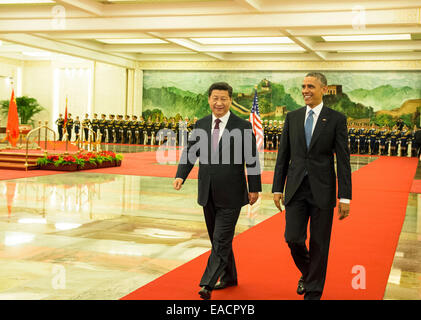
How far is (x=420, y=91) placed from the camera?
27.2 metres

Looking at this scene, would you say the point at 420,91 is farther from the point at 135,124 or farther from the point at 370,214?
the point at 370,214

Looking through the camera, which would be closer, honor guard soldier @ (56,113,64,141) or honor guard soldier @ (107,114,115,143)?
honor guard soldier @ (56,113,64,141)

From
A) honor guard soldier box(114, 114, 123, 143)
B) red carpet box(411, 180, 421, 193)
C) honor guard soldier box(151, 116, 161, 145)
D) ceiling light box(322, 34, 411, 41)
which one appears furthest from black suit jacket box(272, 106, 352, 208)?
honor guard soldier box(114, 114, 123, 143)

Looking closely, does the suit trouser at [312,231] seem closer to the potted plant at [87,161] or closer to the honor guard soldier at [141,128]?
the potted plant at [87,161]

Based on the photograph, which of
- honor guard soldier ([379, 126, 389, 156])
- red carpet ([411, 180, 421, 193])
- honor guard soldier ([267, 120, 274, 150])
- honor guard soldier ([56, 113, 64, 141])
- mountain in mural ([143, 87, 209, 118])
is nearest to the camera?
red carpet ([411, 180, 421, 193])

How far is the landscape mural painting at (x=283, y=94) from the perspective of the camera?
1084 inches

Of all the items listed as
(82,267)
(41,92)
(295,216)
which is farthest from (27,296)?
(41,92)

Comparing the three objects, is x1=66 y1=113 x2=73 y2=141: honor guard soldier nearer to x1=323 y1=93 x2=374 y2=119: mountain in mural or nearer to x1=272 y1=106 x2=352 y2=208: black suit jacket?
x1=323 y1=93 x2=374 y2=119: mountain in mural

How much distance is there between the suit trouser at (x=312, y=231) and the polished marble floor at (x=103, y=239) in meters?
0.73

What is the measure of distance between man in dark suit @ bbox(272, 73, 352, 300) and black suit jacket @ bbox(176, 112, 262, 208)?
1.10ft

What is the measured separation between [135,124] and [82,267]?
25.2 m

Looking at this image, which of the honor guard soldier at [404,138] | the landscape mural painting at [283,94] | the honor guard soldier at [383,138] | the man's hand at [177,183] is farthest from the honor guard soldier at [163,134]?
the man's hand at [177,183]

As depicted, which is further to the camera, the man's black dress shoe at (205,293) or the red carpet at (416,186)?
the red carpet at (416,186)

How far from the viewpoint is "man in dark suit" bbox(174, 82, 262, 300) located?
4.03 meters
